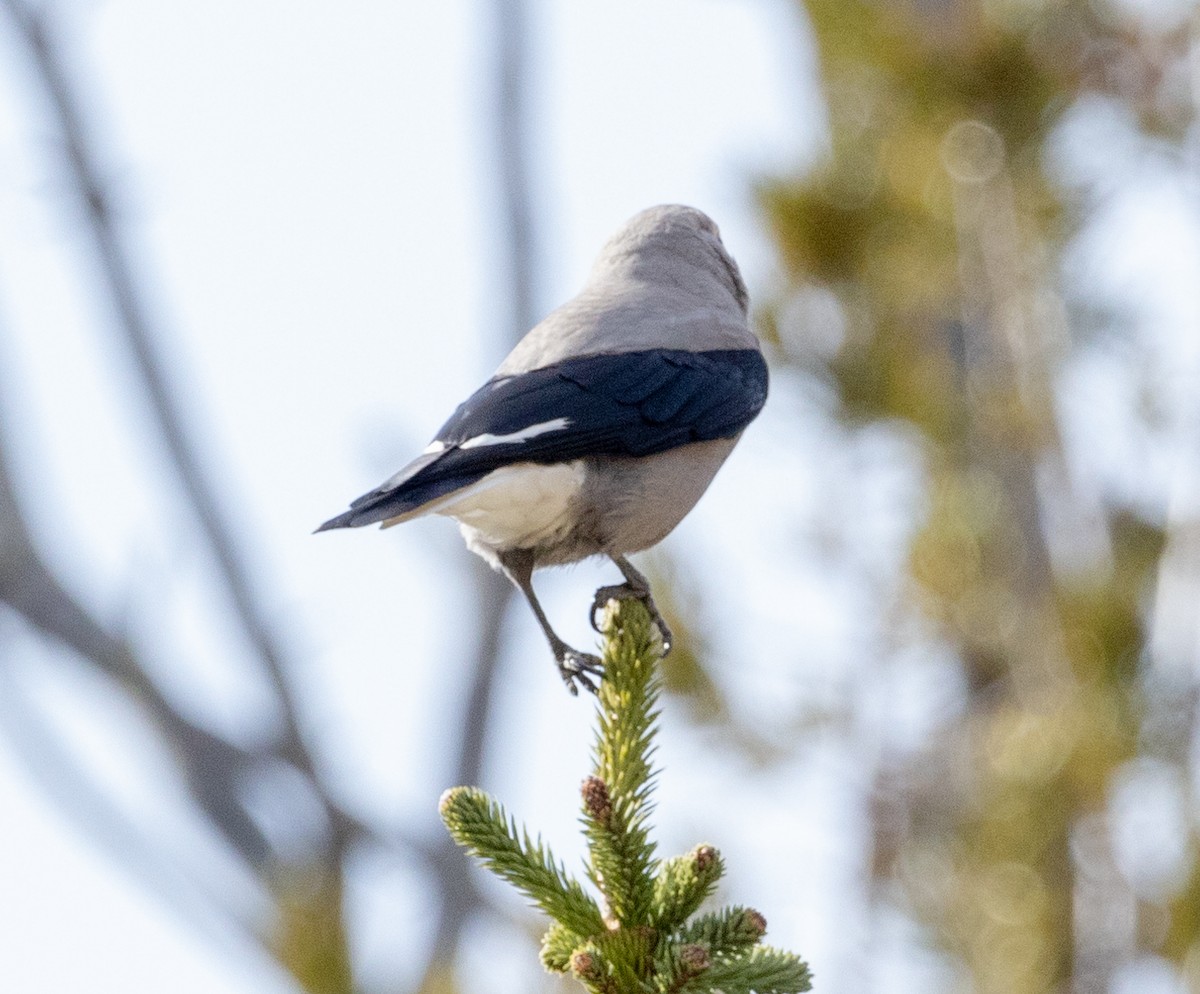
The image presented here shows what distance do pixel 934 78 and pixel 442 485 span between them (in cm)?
269

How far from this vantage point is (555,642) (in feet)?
11.2

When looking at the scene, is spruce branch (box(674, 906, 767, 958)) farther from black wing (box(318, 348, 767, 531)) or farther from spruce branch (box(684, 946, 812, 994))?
black wing (box(318, 348, 767, 531))

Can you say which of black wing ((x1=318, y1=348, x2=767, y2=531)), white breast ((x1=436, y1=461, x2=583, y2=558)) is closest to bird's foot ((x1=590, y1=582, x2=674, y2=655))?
white breast ((x1=436, y1=461, x2=583, y2=558))

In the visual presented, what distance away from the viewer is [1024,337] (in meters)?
4.99

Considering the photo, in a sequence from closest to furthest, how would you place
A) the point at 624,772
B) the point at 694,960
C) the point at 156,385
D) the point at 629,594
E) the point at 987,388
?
the point at 694,960 < the point at 624,772 < the point at 629,594 < the point at 987,388 < the point at 156,385

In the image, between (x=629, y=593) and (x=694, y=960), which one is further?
(x=629, y=593)

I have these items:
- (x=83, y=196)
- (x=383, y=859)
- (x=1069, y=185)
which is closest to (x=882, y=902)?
(x=1069, y=185)

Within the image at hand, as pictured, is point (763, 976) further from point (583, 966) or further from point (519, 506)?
point (519, 506)

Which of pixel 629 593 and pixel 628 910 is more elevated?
pixel 629 593

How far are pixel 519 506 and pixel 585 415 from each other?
264mm

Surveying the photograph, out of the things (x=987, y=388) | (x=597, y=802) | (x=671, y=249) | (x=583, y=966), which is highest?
(x=987, y=388)

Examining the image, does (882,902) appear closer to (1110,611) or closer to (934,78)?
(1110,611)

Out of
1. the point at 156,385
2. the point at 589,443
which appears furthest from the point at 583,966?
the point at 156,385

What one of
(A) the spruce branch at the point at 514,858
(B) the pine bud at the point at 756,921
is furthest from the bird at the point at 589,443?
(B) the pine bud at the point at 756,921
